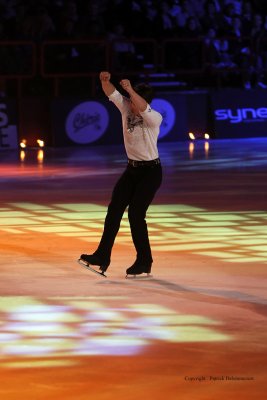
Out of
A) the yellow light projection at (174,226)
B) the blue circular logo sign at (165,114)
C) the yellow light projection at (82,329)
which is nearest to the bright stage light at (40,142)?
the blue circular logo sign at (165,114)

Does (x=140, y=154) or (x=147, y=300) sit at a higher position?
(x=140, y=154)

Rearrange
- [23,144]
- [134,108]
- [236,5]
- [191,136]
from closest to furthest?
[134,108], [23,144], [191,136], [236,5]

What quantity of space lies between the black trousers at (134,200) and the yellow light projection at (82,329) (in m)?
1.06

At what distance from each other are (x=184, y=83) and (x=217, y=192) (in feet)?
36.6

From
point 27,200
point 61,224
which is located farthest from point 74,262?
point 27,200

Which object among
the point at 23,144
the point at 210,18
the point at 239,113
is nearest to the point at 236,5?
the point at 210,18

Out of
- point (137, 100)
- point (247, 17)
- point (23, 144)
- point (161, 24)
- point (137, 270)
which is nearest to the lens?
point (137, 100)

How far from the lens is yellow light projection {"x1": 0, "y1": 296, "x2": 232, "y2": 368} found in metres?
7.86

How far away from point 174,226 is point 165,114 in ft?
45.3

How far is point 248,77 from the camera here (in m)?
29.2

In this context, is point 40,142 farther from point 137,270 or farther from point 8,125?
point 137,270

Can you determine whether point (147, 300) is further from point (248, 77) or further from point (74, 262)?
Answer: point (248, 77)

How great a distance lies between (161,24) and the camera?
28.1 m

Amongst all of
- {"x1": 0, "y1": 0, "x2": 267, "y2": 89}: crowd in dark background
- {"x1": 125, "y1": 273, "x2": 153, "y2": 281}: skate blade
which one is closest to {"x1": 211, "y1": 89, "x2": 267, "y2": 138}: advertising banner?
{"x1": 0, "y1": 0, "x2": 267, "y2": 89}: crowd in dark background
